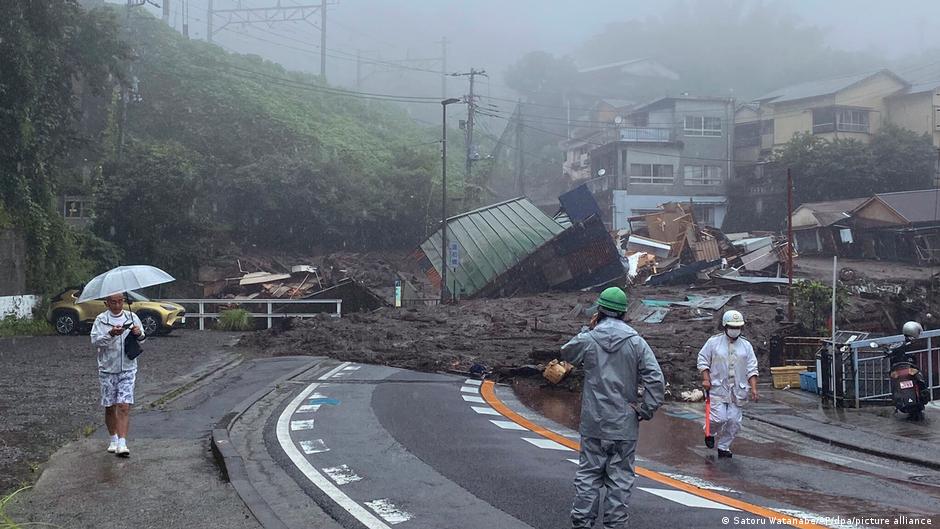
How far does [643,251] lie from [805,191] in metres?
19.8

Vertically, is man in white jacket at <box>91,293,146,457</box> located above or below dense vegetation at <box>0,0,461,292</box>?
below

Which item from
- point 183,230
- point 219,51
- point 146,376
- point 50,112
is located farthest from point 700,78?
point 146,376

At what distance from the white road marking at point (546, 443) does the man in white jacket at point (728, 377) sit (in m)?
1.61

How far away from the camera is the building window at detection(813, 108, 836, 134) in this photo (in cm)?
5734

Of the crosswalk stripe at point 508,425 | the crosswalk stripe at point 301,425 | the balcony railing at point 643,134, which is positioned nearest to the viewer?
the crosswalk stripe at point 301,425

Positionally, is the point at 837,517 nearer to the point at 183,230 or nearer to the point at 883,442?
the point at 883,442

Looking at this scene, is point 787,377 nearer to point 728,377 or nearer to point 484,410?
point 484,410

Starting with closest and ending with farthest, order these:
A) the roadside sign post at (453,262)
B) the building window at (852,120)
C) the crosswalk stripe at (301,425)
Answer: the crosswalk stripe at (301,425) < the roadside sign post at (453,262) < the building window at (852,120)

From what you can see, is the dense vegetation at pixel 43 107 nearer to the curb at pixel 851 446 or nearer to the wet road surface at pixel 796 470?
the wet road surface at pixel 796 470

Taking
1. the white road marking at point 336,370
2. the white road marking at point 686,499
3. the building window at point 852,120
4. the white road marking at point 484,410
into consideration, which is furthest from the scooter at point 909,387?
the building window at point 852,120

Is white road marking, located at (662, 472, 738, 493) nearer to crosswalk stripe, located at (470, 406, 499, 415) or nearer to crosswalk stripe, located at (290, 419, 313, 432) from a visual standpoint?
crosswalk stripe, located at (470, 406, 499, 415)

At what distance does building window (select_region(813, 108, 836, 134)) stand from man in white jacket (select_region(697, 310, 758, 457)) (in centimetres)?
5355

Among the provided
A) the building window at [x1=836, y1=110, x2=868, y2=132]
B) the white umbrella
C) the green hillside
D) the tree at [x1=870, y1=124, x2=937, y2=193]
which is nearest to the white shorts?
the white umbrella

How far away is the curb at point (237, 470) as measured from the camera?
19.9 ft
